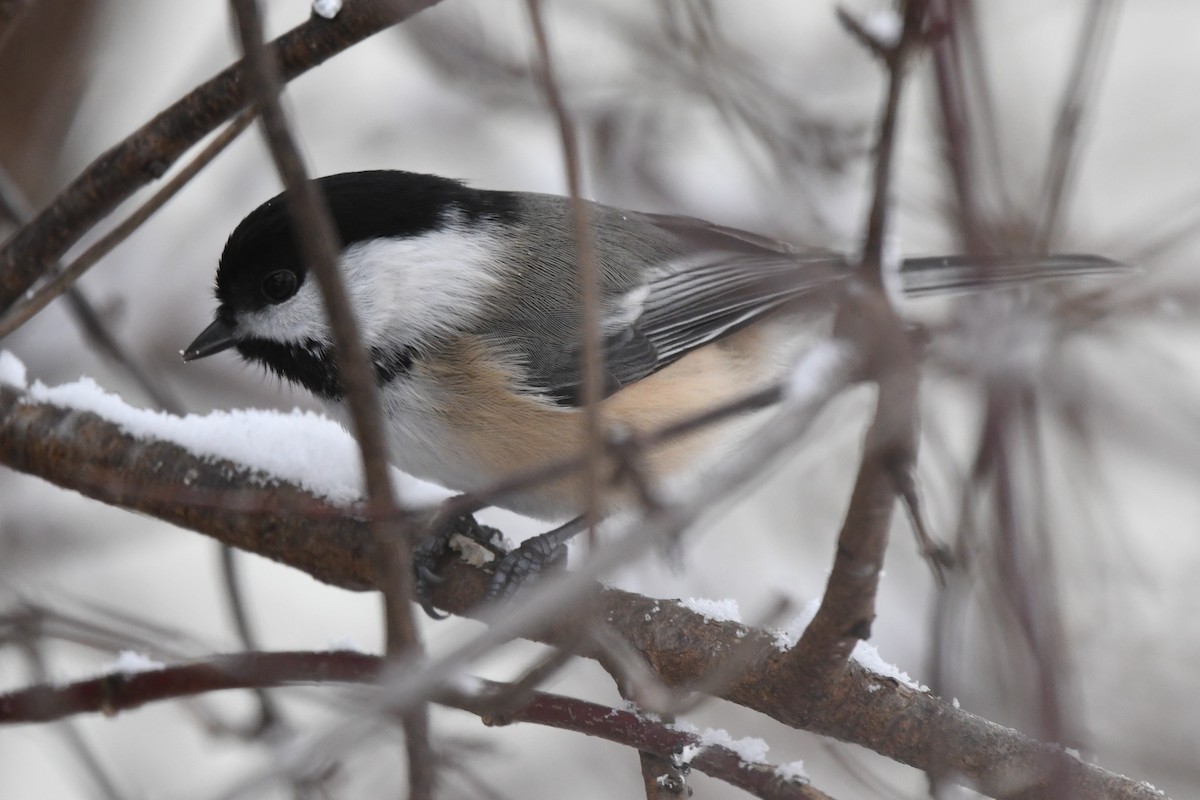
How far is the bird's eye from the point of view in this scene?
165cm

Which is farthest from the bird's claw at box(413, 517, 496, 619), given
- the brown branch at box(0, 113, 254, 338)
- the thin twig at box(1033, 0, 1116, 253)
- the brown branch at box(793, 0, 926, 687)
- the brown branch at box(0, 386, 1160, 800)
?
the thin twig at box(1033, 0, 1116, 253)

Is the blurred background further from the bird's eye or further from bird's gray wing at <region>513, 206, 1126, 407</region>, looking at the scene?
the bird's eye

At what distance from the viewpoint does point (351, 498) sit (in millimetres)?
1685

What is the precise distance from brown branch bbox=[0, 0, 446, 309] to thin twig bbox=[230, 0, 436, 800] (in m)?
0.61

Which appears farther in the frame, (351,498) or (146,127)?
(351,498)

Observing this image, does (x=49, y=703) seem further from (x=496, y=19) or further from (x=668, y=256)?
(x=496, y=19)

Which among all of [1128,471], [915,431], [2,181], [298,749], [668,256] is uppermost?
[2,181]

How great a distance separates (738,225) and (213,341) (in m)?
1.45

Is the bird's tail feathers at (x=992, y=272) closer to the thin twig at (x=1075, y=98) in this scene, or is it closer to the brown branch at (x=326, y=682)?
the thin twig at (x=1075, y=98)

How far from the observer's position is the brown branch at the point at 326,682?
1.06m

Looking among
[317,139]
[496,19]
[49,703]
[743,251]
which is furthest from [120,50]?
[49,703]

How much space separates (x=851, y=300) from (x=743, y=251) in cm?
135

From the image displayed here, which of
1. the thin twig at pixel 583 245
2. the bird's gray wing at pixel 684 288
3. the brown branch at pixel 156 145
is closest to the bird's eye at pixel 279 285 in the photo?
the brown branch at pixel 156 145

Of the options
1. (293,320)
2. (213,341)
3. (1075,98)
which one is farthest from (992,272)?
(213,341)
